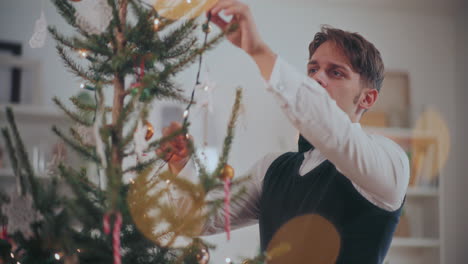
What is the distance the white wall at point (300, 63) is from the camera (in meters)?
3.35

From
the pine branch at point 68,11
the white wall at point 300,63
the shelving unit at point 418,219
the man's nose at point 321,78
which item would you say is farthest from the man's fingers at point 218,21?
the shelving unit at point 418,219

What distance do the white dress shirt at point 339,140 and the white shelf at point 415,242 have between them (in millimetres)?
2676

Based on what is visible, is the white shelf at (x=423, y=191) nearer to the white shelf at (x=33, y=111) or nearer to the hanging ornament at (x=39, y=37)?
the white shelf at (x=33, y=111)

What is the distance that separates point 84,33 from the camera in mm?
820

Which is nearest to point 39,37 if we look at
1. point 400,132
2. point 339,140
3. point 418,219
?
point 339,140

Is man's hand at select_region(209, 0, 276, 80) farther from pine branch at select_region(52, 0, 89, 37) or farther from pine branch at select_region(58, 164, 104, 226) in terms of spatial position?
pine branch at select_region(58, 164, 104, 226)

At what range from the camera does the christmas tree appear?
70 centimetres

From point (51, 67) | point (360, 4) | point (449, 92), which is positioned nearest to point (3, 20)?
point (51, 67)

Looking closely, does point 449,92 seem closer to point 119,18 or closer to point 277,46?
point 277,46

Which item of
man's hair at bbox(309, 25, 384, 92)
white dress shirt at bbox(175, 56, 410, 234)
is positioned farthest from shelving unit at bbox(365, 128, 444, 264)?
white dress shirt at bbox(175, 56, 410, 234)

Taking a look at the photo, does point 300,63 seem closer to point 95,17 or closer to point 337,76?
point 337,76

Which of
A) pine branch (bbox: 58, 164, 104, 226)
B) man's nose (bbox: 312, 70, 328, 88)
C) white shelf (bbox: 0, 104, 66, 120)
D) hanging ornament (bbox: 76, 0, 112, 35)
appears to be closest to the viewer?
pine branch (bbox: 58, 164, 104, 226)

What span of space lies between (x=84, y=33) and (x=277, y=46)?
3056 millimetres

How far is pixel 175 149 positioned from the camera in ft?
2.84
